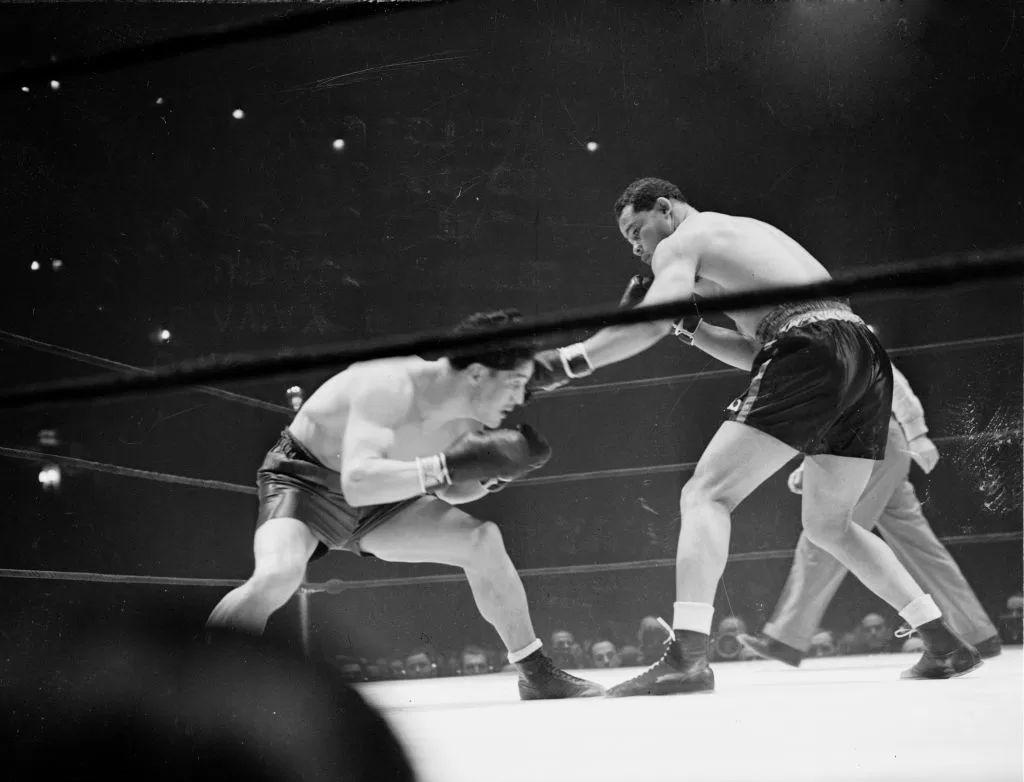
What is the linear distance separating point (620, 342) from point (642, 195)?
0.79 feet

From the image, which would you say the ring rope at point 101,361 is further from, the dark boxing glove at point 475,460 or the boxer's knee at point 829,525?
the boxer's knee at point 829,525

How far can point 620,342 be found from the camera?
58.6 inches

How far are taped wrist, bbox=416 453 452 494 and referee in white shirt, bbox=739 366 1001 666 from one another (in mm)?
526

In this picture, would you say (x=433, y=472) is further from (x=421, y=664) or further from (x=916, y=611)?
(x=916, y=611)

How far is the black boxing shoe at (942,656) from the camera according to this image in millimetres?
1357

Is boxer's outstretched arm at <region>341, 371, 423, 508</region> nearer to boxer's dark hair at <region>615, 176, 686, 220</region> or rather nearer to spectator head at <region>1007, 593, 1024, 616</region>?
boxer's dark hair at <region>615, 176, 686, 220</region>

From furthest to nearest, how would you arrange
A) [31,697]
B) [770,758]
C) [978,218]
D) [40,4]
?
[40,4] < [978,218] < [31,697] < [770,758]

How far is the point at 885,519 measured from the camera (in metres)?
1.50

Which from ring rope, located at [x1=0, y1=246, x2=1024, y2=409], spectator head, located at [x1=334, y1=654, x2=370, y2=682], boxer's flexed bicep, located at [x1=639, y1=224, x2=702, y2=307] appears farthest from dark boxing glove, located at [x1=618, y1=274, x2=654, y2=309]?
ring rope, located at [x1=0, y1=246, x2=1024, y2=409]

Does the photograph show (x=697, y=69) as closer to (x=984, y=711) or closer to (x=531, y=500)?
(x=531, y=500)

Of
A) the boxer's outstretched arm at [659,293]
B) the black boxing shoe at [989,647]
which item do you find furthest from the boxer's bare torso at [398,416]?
the black boxing shoe at [989,647]

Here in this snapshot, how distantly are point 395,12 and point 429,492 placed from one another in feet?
2.62

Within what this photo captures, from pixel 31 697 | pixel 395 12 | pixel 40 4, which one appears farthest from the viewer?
pixel 40 4

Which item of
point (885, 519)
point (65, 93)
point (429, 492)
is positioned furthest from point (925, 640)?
point (65, 93)
